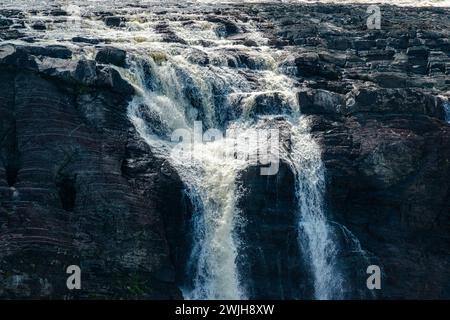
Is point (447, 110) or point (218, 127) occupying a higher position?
point (447, 110)

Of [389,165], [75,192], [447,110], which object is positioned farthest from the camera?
[447,110]

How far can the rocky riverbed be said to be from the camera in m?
33.9

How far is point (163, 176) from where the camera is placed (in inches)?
1457

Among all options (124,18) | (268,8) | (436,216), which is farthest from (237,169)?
(268,8)

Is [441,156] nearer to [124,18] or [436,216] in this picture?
[436,216]

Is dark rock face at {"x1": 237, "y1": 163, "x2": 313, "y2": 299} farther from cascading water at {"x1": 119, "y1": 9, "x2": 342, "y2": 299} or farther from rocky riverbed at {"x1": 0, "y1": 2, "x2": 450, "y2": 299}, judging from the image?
cascading water at {"x1": 119, "y1": 9, "x2": 342, "y2": 299}

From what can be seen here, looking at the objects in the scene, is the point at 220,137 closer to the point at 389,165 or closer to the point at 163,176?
the point at 163,176

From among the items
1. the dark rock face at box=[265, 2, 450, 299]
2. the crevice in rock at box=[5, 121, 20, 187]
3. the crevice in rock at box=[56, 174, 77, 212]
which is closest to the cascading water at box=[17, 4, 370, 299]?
the dark rock face at box=[265, 2, 450, 299]

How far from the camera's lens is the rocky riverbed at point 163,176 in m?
33.9

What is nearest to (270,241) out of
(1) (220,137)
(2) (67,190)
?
(1) (220,137)

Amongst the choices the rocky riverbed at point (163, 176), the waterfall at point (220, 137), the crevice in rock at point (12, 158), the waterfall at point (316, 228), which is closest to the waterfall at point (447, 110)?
the rocky riverbed at point (163, 176)

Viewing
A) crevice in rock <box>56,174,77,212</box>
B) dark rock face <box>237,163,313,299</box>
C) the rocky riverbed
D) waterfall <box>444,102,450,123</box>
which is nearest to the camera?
the rocky riverbed

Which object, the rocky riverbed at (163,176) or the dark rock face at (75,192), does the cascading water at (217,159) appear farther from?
the dark rock face at (75,192)
